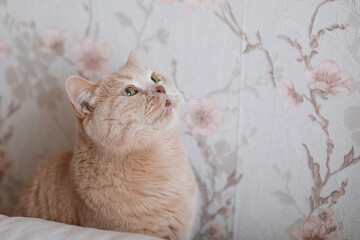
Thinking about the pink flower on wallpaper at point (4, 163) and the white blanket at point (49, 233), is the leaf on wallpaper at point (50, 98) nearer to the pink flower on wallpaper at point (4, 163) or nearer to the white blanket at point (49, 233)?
the pink flower on wallpaper at point (4, 163)

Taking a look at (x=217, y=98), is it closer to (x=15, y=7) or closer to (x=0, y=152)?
(x=15, y=7)

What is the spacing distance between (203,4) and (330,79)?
0.53 metres

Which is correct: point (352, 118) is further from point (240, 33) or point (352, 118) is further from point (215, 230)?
point (215, 230)

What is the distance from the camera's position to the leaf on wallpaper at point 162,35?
1.24 m

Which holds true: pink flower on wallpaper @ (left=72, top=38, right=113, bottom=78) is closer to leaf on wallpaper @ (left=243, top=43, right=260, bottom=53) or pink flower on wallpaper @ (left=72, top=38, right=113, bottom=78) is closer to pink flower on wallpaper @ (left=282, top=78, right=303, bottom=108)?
leaf on wallpaper @ (left=243, top=43, right=260, bottom=53)

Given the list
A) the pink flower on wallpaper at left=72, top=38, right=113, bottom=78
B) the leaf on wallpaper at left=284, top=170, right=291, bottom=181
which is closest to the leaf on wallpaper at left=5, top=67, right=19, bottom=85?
the pink flower on wallpaper at left=72, top=38, right=113, bottom=78

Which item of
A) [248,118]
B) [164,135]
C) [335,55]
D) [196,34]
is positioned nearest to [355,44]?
[335,55]

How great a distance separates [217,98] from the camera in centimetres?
124

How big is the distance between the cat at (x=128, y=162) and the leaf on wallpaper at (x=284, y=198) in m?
0.36

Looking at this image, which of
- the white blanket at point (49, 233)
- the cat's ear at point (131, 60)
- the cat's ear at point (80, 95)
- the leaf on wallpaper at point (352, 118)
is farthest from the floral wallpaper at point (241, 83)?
the white blanket at point (49, 233)

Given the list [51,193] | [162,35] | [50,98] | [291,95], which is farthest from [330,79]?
[50,98]

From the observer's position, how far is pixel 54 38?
138 centimetres

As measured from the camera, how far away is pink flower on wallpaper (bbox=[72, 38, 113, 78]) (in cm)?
133

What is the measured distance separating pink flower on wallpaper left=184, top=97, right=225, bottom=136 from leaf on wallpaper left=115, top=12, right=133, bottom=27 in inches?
16.4
